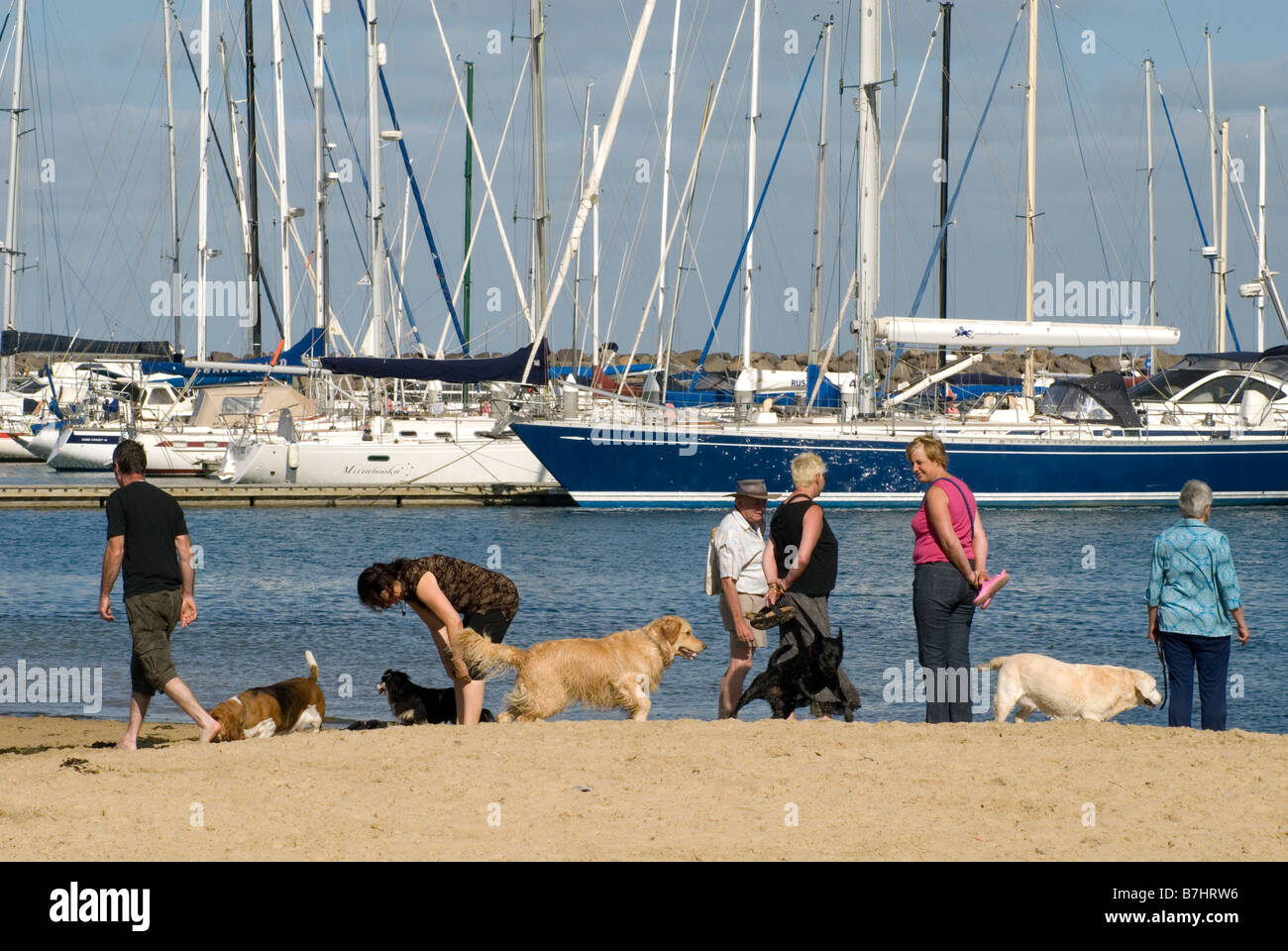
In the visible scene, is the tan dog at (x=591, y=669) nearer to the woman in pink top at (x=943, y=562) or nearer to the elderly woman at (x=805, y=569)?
the elderly woman at (x=805, y=569)

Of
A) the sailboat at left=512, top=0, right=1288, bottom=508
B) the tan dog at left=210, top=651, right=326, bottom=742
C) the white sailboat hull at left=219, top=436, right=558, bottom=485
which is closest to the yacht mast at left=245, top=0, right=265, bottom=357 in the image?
the white sailboat hull at left=219, top=436, right=558, bottom=485

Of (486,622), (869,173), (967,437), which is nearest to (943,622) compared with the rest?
(486,622)

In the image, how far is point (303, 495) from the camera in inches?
1339

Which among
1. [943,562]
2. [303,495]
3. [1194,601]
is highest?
[303,495]

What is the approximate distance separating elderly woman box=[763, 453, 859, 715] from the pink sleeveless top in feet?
1.75

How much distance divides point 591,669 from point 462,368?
20.6 meters

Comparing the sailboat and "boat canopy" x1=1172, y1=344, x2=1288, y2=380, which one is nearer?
the sailboat

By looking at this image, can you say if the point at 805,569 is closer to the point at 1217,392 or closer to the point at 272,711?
the point at 272,711

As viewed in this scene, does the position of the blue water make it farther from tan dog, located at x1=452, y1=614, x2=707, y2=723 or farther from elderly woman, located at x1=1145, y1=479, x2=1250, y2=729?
elderly woman, located at x1=1145, y1=479, x2=1250, y2=729

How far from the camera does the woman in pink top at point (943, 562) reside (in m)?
8.01

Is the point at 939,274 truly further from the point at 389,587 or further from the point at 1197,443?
the point at 389,587

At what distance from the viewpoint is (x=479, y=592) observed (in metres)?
8.27

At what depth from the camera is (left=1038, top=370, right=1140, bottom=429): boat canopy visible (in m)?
33.0
